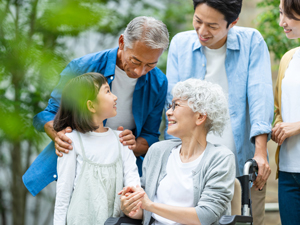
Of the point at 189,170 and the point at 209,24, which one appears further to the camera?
the point at 209,24

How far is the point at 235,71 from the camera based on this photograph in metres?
2.20

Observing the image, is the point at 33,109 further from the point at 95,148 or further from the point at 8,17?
the point at 95,148

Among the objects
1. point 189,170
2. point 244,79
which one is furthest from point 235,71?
point 189,170

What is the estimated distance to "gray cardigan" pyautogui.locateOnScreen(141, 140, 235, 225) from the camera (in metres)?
1.79

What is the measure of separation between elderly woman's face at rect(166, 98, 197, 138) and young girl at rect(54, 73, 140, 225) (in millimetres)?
295

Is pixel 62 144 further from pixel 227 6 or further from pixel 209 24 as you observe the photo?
pixel 227 6

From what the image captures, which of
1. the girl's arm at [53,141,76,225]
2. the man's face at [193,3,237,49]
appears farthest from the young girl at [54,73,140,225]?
the man's face at [193,3,237,49]

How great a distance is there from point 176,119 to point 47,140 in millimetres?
1386

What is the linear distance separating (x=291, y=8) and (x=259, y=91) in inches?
18.9

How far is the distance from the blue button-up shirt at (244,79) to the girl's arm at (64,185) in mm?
688

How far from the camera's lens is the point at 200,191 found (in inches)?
73.4

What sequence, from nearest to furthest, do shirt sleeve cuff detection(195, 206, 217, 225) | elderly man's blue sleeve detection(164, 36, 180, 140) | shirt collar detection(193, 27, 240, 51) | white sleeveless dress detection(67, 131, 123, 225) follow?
shirt sleeve cuff detection(195, 206, 217, 225) → white sleeveless dress detection(67, 131, 123, 225) → shirt collar detection(193, 27, 240, 51) → elderly man's blue sleeve detection(164, 36, 180, 140)

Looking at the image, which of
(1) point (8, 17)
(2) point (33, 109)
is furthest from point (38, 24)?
(2) point (33, 109)

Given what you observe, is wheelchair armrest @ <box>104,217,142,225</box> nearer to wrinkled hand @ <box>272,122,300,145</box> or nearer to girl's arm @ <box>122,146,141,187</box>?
girl's arm @ <box>122,146,141,187</box>
